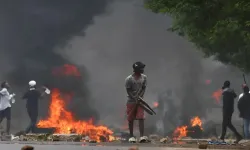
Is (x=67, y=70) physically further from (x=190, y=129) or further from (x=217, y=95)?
(x=217, y=95)

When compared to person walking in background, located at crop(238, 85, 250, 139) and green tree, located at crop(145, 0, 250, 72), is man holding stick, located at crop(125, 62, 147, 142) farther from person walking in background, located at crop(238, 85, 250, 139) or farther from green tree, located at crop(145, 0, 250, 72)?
person walking in background, located at crop(238, 85, 250, 139)

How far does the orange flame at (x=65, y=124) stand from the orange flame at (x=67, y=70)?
1586mm

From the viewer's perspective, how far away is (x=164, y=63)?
25375mm

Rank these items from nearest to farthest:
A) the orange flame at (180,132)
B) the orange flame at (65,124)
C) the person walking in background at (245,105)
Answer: the person walking in background at (245,105)
the orange flame at (65,124)
the orange flame at (180,132)

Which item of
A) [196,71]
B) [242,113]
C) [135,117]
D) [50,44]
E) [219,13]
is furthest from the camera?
[50,44]

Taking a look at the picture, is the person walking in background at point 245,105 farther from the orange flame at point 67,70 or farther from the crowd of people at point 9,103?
the orange flame at point 67,70

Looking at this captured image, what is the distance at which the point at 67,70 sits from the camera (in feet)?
84.4

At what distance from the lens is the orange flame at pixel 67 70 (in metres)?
25.5

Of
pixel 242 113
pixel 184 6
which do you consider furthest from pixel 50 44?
pixel 184 6

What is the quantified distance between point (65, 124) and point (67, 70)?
628 cm

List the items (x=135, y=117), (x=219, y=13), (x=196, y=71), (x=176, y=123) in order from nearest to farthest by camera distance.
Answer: (x=135, y=117)
(x=219, y=13)
(x=176, y=123)
(x=196, y=71)

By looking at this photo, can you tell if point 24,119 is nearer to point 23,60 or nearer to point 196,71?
point 23,60

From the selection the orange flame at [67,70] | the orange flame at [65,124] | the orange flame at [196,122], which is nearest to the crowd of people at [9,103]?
the orange flame at [65,124]

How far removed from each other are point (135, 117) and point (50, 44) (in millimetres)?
15790
